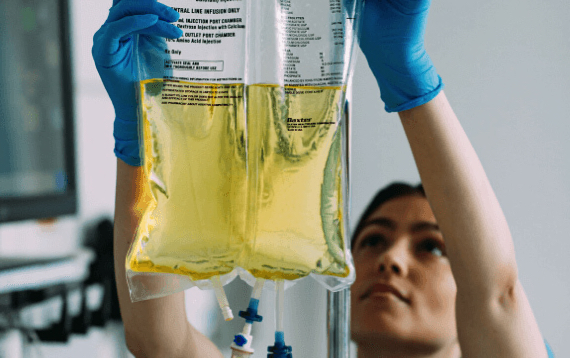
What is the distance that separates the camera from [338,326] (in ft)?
2.02

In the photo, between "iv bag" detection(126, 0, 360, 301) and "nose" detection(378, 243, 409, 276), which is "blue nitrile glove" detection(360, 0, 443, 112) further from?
"nose" detection(378, 243, 409, 276)

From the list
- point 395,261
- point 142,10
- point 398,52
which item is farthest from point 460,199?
point 395,261

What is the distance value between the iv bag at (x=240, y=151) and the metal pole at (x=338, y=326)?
132 millimetres

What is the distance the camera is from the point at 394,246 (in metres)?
1.26

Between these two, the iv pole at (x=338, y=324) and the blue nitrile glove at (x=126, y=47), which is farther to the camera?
the iv pole at (x=338, y=324)

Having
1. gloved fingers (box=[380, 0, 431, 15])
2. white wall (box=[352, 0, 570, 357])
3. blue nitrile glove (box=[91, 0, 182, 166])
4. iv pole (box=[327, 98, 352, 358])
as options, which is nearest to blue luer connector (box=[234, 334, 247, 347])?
iv pole (box=[327, 98, 352, 358])

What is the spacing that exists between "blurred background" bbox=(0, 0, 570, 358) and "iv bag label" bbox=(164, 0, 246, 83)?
162mm

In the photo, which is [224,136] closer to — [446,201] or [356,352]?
[446,201]

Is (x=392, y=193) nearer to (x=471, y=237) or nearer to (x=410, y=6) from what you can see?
(x=471, y=237)

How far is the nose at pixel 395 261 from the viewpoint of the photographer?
48.3 inches

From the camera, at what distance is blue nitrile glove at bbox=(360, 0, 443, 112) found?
1.93 feet

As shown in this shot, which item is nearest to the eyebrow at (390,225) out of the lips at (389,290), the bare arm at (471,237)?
the lips at (389,290)

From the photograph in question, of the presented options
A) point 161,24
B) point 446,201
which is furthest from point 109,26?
point 446,201

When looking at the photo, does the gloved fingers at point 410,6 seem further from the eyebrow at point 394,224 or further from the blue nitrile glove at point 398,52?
the eyebrow at point 394,224
